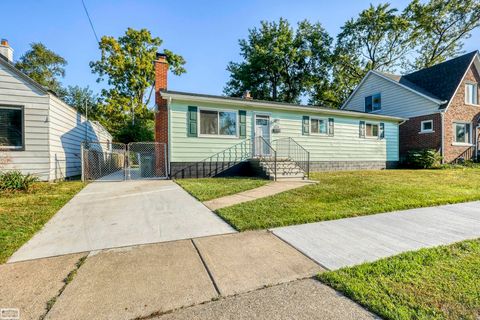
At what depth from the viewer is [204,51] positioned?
14.4 metres

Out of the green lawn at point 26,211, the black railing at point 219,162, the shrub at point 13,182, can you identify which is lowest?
the green lawn at point 26,211

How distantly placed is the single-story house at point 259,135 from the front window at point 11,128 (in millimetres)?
4802

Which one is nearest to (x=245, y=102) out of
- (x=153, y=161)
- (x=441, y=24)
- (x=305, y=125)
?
(x=305, y=125)

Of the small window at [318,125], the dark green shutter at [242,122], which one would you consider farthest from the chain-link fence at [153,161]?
the small window at [318,125]

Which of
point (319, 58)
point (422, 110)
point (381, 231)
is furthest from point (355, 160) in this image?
point (319, 58)

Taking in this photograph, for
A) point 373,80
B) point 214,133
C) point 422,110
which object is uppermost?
point 373,80

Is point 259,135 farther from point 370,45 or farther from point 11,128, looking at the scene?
point 370,45

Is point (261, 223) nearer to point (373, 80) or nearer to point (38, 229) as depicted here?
point (38, 229)

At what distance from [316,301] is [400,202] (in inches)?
179

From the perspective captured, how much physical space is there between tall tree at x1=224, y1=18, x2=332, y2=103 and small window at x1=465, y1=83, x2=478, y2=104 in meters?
13.3

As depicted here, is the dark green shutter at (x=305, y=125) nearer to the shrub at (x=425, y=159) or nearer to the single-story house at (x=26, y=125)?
the shrub at (x=425, y=159)

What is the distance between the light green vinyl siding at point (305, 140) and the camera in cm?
952

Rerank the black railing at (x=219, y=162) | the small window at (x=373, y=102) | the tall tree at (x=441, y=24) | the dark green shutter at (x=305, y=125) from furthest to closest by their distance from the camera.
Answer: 1. the tall tree at (x=441, y=24)
2. the small window at (x=373, y=102)
3. the dark green shutter at (x=305, y=125)
4. the black railing at (x=219, y=162)

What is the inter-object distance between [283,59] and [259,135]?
18.3 metres
